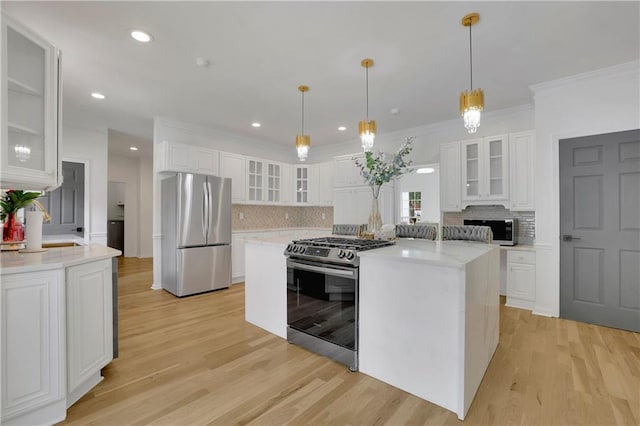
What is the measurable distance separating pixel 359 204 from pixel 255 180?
6.81ft

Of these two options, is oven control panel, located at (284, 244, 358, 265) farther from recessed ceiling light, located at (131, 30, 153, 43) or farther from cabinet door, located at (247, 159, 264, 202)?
cabinet door, located at (247, 159, 264, 202)

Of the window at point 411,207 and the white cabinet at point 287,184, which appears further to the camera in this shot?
the white cabinet at point 287,184

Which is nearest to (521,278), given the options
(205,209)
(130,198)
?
(205,209)

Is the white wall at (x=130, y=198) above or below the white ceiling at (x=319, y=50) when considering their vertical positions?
below

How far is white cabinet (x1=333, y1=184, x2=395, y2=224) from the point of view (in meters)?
5.16

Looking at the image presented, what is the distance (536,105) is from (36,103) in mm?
4901

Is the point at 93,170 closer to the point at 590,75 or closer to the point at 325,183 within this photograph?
the point at 325,183

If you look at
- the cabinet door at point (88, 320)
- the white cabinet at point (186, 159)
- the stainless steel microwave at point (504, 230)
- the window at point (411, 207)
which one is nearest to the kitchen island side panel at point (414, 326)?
the cabinet door at point (88, 320)

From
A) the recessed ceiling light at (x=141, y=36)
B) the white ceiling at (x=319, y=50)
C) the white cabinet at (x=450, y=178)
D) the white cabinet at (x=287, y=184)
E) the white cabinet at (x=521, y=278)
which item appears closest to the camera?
the white ceiling at (x=319, y=50)

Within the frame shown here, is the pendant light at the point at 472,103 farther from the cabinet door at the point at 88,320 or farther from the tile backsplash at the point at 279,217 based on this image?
the tile backsplash at the point at 279,217

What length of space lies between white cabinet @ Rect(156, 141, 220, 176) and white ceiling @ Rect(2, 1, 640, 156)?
61 centimetres

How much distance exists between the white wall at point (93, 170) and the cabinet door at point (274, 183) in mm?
3044

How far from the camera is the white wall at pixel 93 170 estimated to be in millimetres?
5297

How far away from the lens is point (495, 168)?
4281 mm
